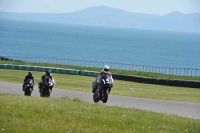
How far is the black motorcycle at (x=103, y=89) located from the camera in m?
23.0

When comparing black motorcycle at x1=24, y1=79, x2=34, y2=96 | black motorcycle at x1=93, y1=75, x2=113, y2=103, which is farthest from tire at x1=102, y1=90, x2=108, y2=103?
black motorcycle at x1=24, y1=79, x2=34, y2=96

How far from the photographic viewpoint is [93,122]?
43.0ft

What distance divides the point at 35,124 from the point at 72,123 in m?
0.98

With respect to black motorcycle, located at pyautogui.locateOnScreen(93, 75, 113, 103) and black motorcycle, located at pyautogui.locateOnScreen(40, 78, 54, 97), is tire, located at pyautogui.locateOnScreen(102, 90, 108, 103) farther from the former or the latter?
black motorcycle, located at pyautogui.locateOnScreen(40, 78, 54, 97)

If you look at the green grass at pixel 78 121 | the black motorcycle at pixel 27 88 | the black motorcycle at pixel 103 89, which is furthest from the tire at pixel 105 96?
the green grass at pixel 78 121

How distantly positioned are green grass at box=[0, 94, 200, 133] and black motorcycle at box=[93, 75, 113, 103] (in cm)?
759

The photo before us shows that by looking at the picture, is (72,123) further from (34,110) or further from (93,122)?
(34,110)

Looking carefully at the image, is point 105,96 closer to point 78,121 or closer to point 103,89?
point 103,89

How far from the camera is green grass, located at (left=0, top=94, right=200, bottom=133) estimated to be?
39.6ft

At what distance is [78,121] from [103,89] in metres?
10.4

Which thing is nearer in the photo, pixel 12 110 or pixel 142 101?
pixel 12 110

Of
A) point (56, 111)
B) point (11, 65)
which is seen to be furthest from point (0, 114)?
point (11, 65)

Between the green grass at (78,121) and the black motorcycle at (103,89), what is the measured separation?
24.9 ft

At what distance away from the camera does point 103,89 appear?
2341 cm
